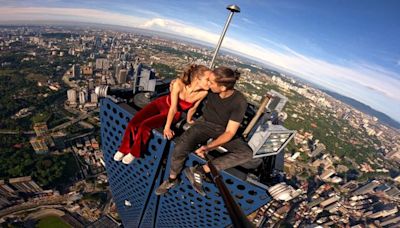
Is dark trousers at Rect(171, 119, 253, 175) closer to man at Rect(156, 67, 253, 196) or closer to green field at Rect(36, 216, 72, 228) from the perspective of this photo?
man at Rect(156, 67, 253, 196)

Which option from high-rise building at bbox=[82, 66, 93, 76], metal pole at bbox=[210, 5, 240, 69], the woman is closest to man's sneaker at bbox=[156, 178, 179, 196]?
the woman

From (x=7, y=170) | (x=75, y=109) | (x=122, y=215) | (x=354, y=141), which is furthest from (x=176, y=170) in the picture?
(x=354, y=141)

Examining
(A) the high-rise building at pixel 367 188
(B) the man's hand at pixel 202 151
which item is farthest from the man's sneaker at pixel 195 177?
(A) the high-rise building at pixel 367 188

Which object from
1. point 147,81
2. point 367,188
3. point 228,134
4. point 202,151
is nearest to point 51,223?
point 147,81

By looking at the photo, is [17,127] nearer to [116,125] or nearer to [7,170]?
[7,170]

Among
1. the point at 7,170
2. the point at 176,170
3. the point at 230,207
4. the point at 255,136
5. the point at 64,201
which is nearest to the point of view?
the point at 230,207

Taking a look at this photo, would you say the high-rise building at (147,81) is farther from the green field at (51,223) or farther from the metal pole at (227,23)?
the green field at (51,223)
